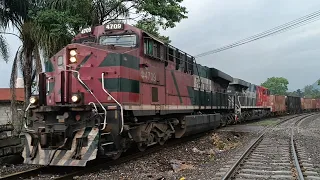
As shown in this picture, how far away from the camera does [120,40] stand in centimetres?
848

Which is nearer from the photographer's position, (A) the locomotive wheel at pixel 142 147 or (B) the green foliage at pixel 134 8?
(A) the locomotive wheel at pixel 142 147

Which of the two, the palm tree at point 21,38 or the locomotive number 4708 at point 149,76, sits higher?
the palm tree at point 21,38

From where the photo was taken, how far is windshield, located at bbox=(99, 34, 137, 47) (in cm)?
837

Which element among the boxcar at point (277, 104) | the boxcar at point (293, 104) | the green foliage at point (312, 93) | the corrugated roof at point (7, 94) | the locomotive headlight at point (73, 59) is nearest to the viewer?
the locomotive headlight at point (73, 59)

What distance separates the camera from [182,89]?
11.5 meters

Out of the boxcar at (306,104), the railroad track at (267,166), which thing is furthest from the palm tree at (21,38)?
the boxcar at (306,104)

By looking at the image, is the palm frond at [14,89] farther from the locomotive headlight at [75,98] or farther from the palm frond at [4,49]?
the locomotive headlight at [75,98]

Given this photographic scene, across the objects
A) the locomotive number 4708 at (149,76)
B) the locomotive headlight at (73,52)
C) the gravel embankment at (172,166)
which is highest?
the locomotive headlight at (73,52)

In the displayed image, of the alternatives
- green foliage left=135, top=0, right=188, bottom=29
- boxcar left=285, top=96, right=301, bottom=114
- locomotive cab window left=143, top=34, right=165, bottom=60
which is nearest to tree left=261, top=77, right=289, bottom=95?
boxcar left=285, top=96, right=301, bottom=114

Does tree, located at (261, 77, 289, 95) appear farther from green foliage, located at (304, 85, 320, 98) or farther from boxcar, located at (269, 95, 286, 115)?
boxcar, located at (269, 95, 286, 115)

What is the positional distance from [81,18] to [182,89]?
4.65 m

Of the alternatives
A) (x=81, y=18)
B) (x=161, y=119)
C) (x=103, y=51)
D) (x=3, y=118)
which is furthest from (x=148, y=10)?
(x=3, y=118)

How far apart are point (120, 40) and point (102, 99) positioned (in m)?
1.73

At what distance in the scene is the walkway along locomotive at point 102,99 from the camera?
22.6ft
